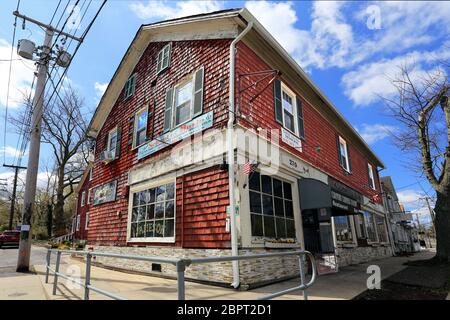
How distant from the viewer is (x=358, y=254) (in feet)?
42.4

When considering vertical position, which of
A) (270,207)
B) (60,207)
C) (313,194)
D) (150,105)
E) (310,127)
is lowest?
(270,207)

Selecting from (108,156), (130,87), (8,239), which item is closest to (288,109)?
(130,87)

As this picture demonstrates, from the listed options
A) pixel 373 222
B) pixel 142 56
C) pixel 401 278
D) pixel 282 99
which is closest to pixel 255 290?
pixel 401 278

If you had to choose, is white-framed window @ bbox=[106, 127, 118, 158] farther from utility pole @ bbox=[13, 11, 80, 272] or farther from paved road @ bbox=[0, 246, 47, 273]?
paved road @ bbox=[0, 246, 47, 273]

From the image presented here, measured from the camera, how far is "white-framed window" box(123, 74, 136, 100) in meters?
→ 12.7

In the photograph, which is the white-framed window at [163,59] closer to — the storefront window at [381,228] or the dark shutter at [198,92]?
the dark shutter at [198,92]

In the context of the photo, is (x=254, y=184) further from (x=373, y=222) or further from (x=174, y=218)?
(x=373, y=222)

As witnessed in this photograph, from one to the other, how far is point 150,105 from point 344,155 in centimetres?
990

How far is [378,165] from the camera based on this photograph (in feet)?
70.3

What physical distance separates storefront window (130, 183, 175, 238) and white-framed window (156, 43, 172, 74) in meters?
4.53

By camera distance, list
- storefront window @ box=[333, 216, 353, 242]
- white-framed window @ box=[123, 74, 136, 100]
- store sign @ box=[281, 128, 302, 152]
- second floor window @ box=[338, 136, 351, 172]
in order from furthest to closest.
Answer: second floor window @ box=[338, 136, 351, 172]
white-framed window @ box=[123, 74, 136, 100]
storefront window @ box=[333, 216, 353, 242]
store sign @ box=[281, 128, 302, 152]

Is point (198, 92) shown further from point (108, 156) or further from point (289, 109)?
point (108, 156)

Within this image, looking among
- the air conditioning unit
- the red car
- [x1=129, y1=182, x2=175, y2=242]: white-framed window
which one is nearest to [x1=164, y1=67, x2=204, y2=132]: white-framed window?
[x1=129, y1=182, x2=175, y2=242]: white-framed window

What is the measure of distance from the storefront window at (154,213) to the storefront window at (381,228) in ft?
46.7
